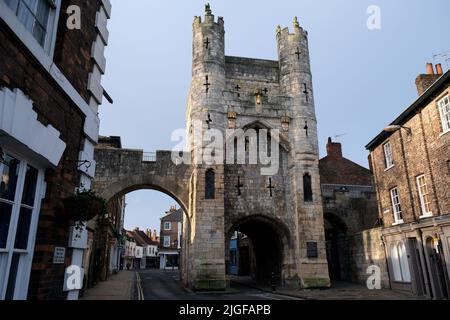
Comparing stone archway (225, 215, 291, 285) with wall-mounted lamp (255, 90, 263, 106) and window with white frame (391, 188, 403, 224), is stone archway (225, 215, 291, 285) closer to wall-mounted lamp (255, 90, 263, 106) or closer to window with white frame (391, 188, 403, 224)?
window with white frame (391, 188, 403, 224)

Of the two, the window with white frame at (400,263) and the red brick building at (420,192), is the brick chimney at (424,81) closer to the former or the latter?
the red brick building at (420,192)

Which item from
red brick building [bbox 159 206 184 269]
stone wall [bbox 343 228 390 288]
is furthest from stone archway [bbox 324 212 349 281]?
red brick building [bbox 159 206 184 269]

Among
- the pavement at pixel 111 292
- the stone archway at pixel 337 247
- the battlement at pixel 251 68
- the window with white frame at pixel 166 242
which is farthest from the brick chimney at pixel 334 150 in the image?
the window with white frame at pixel 166 242

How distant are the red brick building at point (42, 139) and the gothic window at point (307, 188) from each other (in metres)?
14.5

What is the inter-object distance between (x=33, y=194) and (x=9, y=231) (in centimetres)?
60

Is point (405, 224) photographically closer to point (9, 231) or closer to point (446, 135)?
point (446, 135)

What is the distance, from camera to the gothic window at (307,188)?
18.4m

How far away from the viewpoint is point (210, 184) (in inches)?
681

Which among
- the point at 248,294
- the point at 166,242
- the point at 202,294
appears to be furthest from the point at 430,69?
the point at 166,242

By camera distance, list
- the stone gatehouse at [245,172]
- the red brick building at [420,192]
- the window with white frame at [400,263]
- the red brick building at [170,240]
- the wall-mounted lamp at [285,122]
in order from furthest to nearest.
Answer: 1. the red brick building at [170,240]
2. the wall-mounted lamp at [285,122]
3. the stone gatehouse at [245,172]
4. the window with white frame at [400,263]
5. the red brick building at [420,192]

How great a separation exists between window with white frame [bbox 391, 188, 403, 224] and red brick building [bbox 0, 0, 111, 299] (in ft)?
47.3

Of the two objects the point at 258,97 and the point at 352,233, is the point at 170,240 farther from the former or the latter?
the point at 258,97

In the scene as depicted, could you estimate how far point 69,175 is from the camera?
194 inches

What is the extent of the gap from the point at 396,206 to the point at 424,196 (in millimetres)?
2283
